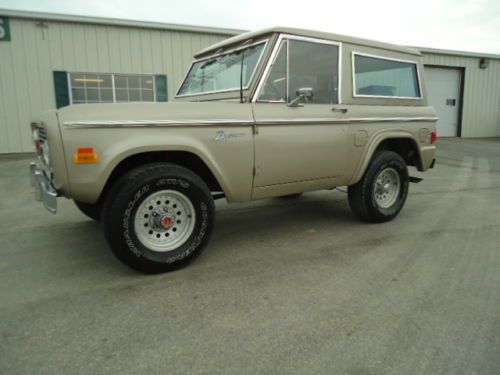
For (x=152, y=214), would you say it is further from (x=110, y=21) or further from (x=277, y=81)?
(x=110, y=21)

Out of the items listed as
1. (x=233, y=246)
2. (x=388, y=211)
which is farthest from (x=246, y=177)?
(x=388, y=211)

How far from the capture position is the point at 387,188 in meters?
4.57

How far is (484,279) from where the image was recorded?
296cm

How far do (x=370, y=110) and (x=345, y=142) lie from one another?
0.54 metres

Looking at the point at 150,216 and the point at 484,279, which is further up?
the point at 150,216

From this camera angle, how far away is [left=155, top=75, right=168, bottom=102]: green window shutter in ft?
37.9

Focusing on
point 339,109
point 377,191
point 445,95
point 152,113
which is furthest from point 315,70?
point 445,95

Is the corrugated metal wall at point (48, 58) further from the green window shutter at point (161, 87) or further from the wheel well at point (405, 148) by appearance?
the wheel well at point (405, 148)

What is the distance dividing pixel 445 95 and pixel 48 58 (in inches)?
605

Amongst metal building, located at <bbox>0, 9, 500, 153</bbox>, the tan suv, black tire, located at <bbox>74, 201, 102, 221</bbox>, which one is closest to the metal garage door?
metal building, located at <bbox>0, 9, 500, 153</bbox>

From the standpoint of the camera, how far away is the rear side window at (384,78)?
4.16 metres

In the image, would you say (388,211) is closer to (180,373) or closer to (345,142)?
(345,142)

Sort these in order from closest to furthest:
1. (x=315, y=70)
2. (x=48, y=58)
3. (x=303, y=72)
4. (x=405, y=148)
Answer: (x=303, y=72) < (x=315, y=70) < (x=405, y=148) < (x=48, y=58)

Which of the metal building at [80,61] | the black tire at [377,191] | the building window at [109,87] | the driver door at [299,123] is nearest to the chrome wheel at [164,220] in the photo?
the driver door at [299,123]
